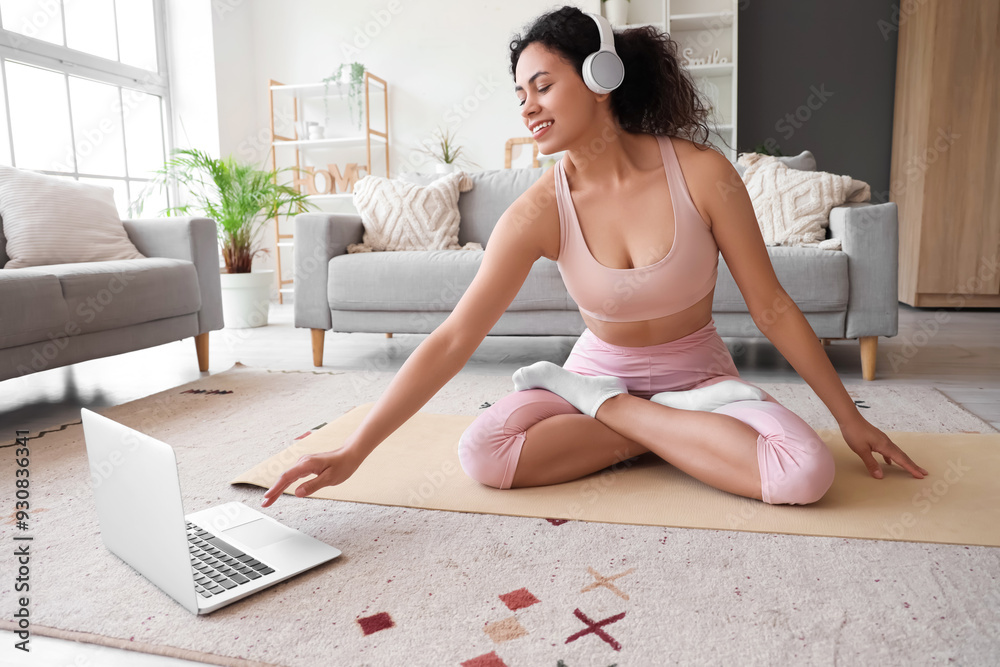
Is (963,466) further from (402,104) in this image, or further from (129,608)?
(402,104)

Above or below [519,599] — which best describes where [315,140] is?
above

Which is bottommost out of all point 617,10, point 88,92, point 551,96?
point 551,96

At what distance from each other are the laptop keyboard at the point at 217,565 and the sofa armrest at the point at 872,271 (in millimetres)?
2000

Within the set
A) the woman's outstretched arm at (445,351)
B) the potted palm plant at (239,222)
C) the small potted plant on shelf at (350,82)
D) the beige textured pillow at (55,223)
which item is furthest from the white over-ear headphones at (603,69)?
the small potted plant on shelf at (350,82)

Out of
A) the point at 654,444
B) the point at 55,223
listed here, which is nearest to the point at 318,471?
the point at 654,444

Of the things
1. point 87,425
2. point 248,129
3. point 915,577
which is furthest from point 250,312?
point 915,577

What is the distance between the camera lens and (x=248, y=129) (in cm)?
503

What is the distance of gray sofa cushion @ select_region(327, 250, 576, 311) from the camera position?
2.44 m

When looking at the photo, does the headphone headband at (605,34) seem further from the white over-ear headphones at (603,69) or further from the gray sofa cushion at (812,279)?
the gray sofa cushion at (812,279)

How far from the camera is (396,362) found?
2781 millimetres

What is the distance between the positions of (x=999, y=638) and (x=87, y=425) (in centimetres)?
125

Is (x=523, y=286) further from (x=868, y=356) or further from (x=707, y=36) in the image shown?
(x=707, y=36)

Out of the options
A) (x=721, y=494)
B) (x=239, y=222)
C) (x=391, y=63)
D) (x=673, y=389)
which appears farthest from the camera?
(x=391, y=63)

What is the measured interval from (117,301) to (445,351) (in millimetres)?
1547
